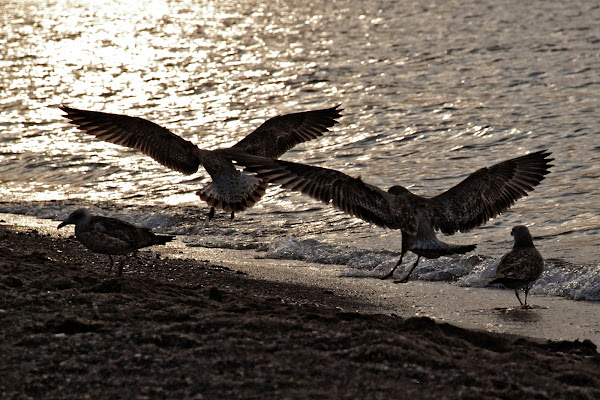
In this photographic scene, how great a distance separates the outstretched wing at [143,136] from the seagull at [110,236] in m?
2.12

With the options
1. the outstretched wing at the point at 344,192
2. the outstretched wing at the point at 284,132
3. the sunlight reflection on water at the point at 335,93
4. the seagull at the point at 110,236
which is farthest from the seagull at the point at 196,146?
the outstretched wing at the point at 344,192

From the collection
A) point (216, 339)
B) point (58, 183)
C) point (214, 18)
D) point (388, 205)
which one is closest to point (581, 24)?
point (214, 18)

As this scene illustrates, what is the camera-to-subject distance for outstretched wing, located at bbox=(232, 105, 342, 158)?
36.0 ft

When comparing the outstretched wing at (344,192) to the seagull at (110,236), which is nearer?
the outstretched wing at (344,192)

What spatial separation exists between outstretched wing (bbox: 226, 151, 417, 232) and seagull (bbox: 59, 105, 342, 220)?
1.68 metres

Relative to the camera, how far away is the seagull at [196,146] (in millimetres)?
10391

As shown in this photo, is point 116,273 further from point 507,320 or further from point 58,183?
point 58,183

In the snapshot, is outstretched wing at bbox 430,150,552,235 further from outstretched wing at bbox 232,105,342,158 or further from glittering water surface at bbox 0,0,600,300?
outstretched wing at bbox 232,105,342,158

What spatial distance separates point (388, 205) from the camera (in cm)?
861

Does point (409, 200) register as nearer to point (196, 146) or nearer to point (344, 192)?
point (344, 192)

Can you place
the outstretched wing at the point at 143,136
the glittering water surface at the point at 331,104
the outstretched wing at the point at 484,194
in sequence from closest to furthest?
the outstretched wing at the point at 484,194 < the outstretched wing at the point at 143,136 < the glittering water surface at the point at 331,104

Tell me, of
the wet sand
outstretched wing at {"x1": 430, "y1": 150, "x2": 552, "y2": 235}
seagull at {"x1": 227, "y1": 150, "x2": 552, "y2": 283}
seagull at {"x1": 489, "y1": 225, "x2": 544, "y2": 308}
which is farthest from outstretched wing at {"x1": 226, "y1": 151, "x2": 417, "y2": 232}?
the wet sand

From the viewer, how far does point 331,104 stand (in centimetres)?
1859

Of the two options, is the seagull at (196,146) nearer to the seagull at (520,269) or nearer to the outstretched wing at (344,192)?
the outstretched wing at (344,192)
